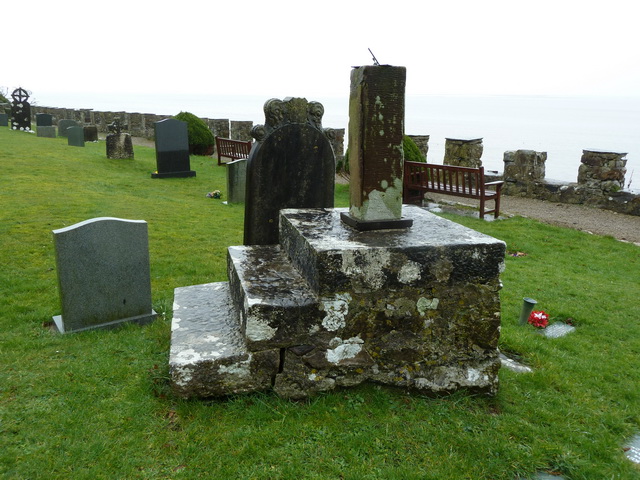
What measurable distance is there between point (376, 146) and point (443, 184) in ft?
23.1

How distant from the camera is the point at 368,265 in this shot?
314 centimetres

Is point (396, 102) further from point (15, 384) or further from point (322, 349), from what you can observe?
point (15, 384)

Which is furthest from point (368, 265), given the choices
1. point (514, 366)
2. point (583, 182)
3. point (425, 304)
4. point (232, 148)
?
point (232, 148)

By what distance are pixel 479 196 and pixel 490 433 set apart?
7.31 metres

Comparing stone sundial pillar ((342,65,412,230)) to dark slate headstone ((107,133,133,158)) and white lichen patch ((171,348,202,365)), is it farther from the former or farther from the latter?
dark slate headstone ((107,133,133,158))

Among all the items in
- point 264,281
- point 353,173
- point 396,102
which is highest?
point 396,102

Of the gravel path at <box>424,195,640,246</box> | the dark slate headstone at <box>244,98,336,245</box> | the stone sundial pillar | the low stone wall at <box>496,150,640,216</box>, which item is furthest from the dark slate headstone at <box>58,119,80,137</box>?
the stone sundial pillar

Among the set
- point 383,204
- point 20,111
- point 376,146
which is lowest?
point 383,204

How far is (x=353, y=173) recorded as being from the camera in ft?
12.1

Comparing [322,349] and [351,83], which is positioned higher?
[351,83]

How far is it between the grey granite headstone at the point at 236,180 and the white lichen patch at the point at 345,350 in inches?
300

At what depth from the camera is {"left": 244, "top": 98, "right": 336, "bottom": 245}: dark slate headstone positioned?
180 inches

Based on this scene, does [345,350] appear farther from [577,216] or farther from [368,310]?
[577,216]

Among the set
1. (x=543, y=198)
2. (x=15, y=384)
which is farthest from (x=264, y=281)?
(x=543, y=198)
